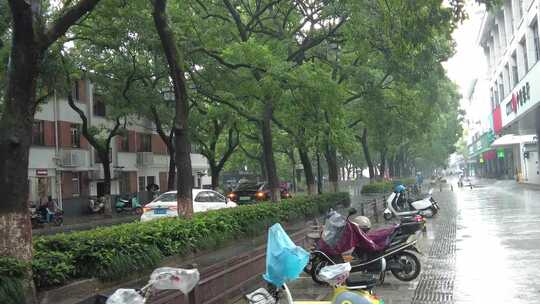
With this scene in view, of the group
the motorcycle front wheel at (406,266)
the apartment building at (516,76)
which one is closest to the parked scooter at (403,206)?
the motorcycle front wheel at (406,266)

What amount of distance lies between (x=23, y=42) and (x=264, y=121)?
11572 mm

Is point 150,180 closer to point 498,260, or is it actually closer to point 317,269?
point 498,260

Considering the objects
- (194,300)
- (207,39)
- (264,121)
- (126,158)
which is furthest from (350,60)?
(126,158)

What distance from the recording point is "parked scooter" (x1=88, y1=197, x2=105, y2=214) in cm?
3278

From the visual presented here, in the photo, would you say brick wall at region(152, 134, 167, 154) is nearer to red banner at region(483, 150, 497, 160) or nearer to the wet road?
the wet road

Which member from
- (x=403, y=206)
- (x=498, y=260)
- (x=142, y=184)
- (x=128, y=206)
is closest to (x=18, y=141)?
(x=498, y=260)

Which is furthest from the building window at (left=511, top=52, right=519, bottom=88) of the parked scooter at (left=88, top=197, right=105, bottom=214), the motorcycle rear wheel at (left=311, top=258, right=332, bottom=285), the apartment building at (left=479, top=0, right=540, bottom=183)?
the motorcycle rear wheel at (left=311, top=258, right=332, bottom=285)

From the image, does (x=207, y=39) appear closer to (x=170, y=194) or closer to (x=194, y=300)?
(x=170, y=194)

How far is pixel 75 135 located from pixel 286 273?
32.2 m

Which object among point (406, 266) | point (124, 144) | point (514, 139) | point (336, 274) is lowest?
point (406, 266)

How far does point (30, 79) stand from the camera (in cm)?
675

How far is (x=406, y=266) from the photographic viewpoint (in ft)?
31.2

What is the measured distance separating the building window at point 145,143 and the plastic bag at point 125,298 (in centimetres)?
4054

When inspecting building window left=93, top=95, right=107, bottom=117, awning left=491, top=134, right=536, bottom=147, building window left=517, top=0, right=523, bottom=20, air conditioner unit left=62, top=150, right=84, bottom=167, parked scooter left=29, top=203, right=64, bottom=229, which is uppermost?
building window left=517, top=0, right=523, bottom=20
